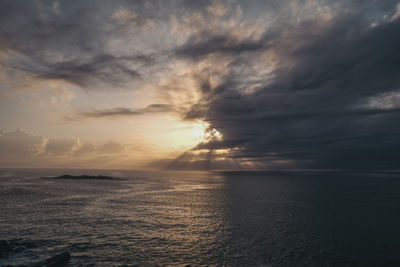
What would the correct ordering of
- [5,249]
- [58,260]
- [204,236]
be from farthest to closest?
[204,236] → [5,249] → [58,260]

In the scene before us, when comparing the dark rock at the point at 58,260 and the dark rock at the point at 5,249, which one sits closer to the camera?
the dark rock at the point at 58,260

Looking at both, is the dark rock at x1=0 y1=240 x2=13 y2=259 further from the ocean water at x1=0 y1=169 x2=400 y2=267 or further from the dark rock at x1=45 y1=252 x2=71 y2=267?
the dark rock at x1=45 y1=252 x2=71 y2=267

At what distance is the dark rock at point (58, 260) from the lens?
27.2 metres

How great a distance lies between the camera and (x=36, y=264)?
27.2 metres

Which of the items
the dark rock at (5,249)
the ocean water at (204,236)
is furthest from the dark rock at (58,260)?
the dark rock at (5,249)

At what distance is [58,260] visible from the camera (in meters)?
27.7

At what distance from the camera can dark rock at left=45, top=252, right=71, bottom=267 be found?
27.2m

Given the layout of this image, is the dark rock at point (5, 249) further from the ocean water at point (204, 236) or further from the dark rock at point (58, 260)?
the dark rock at point (58, 260)

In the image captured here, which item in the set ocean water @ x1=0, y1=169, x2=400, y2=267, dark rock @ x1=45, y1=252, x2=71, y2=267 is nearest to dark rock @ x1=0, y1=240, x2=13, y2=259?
ocean water @ x1=0, y1=169, x2=400, y2=267

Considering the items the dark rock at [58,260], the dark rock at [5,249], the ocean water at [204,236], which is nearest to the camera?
the dark rock at [58,260]

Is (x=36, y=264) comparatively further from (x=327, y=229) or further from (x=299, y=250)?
(x=327, y=229)

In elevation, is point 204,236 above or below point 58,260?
below

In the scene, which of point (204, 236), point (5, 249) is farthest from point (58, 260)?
point (204, 236)

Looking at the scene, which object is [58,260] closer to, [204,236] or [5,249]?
[5,249]
